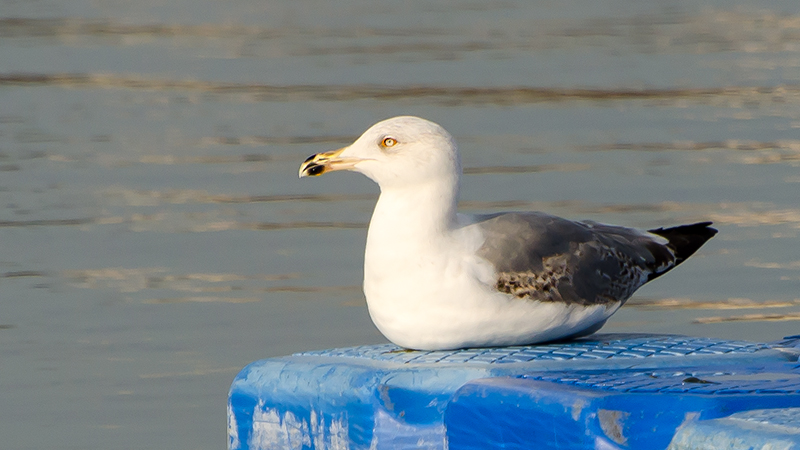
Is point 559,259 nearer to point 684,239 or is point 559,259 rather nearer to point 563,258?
point 563,258

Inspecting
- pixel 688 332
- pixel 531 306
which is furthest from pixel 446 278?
pixel 688 332

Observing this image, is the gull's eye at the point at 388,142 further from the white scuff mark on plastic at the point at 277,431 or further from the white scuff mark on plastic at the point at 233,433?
the white scuff mark on plastic at the point at 233,433

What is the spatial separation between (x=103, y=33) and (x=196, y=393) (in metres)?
9.38

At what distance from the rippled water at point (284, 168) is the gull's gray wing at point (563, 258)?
168 centimetres

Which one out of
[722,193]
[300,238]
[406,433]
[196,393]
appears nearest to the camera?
[406,433]

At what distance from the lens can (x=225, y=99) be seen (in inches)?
476

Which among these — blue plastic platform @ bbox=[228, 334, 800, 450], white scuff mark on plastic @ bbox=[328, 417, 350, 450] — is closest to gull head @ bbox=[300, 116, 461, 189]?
blue plastic platform @ bbox=[228, 334, 800, 450]

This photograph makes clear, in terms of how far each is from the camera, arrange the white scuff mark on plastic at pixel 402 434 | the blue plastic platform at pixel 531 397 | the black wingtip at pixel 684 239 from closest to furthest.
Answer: the blue plastic platform at pixel 531 397
the white scuff mark on plastic at pixel 402 434
the black wingtip at pixel 684 239

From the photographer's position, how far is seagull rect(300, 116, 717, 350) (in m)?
4.00

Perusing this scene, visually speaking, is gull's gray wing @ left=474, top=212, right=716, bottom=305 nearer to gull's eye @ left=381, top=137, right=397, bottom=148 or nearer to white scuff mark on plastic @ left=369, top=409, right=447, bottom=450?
gull's eye @ left=381, top=137, right=397, bottom=148

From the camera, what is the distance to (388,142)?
13.5 ft

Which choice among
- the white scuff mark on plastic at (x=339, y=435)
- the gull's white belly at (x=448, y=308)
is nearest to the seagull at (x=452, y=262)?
the gull's white belly at (x=448, y=308)

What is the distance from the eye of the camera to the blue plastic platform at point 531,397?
3184 millimetres

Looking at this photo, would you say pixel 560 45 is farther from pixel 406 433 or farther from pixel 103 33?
pixel 406 433
